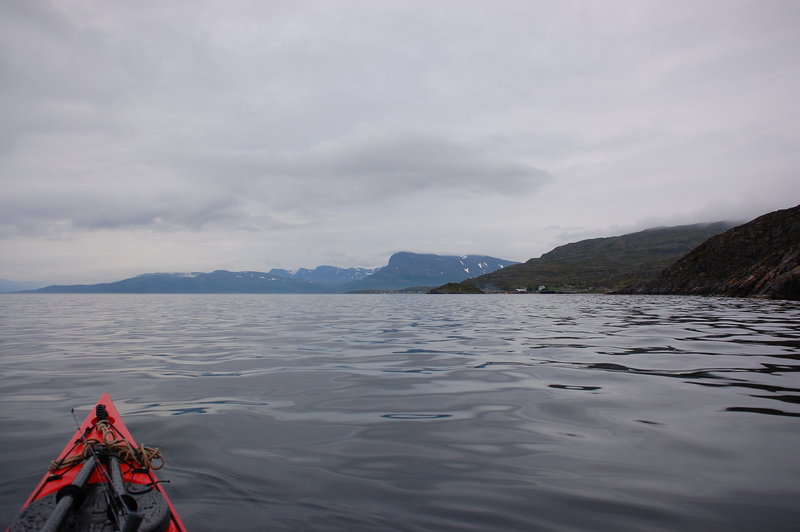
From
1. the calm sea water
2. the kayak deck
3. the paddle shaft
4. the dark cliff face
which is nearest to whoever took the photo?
the paddle shaft

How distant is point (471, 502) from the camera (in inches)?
216

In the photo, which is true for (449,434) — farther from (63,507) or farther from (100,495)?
(63,507)

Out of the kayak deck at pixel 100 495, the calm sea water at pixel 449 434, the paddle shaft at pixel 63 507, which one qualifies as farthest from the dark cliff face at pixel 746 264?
the paddle shaft at pixel 63 507

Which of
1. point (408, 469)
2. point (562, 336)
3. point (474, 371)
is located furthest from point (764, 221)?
point (408, 469)

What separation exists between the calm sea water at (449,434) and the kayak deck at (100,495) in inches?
30.7

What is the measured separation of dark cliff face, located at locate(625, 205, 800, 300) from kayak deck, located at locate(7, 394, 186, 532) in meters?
73.5

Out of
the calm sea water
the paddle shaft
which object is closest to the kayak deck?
the paddle shaft

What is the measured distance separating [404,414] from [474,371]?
4.95 m

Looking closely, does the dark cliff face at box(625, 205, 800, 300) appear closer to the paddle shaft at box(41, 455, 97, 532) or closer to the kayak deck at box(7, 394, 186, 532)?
the kayak deck at box(7, 394, 186, 532)

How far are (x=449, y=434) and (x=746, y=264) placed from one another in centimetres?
11557

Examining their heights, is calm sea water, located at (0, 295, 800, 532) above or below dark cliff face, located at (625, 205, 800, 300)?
below

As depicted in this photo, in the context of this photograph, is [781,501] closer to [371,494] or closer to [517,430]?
[517,430]

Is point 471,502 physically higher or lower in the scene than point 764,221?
lower

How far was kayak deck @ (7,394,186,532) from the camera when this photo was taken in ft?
13.0
